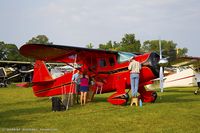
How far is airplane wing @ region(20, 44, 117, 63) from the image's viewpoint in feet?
35.4

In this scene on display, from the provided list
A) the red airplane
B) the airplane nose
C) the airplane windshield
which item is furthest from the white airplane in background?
the airplane nose

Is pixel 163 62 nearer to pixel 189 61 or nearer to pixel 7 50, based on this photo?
pixel 189 61

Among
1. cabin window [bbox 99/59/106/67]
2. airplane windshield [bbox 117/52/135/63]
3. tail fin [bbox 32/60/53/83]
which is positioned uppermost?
airplane windshield [bbox 117/52/135/63]

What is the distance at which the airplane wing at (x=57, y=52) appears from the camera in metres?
10.8

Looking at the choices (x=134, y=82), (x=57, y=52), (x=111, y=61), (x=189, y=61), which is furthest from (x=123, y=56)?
(x=189, y=61)

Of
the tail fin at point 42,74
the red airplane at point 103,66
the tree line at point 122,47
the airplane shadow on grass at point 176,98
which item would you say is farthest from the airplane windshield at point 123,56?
the tree line at point 122,47

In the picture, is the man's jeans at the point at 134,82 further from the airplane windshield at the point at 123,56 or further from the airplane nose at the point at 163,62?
the airplane windshield at the point at 123,56

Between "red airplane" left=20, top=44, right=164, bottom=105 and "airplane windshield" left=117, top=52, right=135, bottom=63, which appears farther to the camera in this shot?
"airplane windshield" left=117, top=52, right=135, bottom=63

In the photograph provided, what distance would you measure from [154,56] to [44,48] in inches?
167

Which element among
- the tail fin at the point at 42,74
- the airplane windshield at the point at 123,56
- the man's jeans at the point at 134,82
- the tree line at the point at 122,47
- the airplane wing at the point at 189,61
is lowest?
the man's jeans at the point at 134,82

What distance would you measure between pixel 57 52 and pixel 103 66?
2173 millimetres

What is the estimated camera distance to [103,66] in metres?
12.8

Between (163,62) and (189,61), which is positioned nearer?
(163,62)

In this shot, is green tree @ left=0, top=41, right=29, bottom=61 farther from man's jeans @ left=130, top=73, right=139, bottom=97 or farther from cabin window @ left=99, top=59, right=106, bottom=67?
man's jeans @ left=130, top=73, right=139, bottom=97
